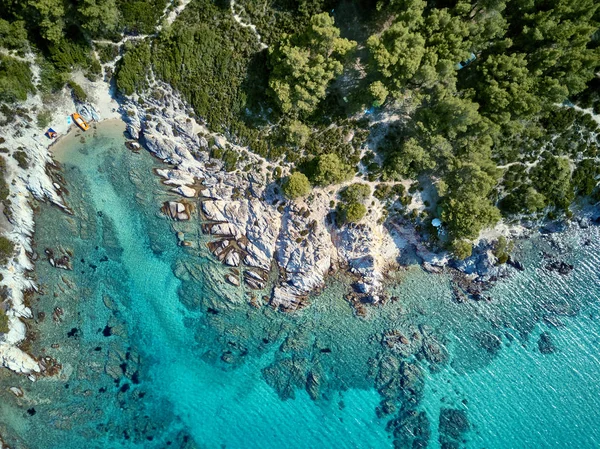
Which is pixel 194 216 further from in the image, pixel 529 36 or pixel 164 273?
pixel 529 36

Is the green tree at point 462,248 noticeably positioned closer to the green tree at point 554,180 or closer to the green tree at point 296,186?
the green tree at point 554,180

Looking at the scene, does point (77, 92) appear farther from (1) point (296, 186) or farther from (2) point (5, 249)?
(1) point (296, 186)

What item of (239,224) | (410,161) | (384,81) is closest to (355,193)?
(410,161)

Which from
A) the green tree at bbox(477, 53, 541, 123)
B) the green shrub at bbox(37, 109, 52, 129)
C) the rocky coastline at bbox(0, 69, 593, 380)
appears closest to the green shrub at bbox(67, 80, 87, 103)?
the rocky coastline at bbox(0, 69, 593, 380)

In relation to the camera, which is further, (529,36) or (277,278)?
(277,278)

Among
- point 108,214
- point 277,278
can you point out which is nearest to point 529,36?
point 277,278

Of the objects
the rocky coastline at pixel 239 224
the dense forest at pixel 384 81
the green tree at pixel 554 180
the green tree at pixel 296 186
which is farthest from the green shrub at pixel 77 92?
the green tree at pixel 554 180

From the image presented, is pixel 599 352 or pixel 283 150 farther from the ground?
pixel 283 150
